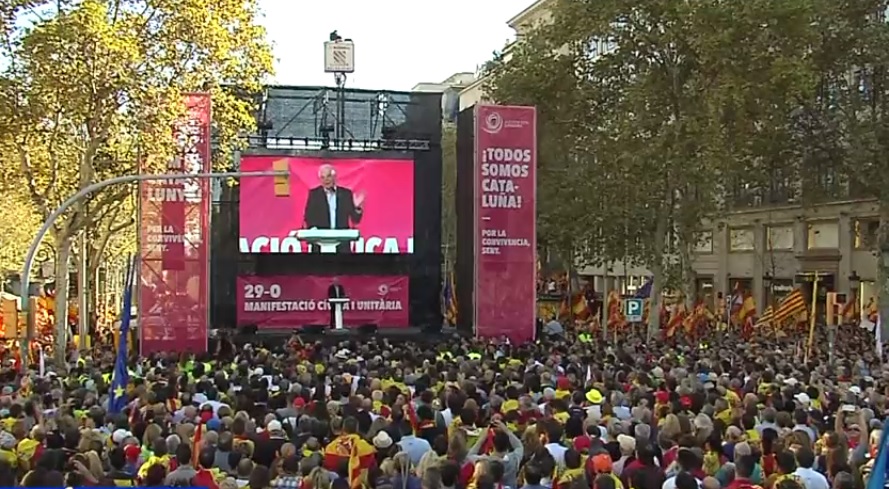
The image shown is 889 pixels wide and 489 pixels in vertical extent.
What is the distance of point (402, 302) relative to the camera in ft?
100.0

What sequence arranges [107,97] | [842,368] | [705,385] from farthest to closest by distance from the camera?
[107,97]
[842,368]
[705,385]

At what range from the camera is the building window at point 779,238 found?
49.8 m

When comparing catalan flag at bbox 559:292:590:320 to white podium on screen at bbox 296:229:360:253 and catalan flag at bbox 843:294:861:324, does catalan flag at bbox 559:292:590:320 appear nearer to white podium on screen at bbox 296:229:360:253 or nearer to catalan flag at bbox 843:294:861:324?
catalan flag at bbox 843:294:861:324

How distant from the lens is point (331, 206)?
94.9 ft

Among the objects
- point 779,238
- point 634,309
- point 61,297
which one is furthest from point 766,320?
point 779,238

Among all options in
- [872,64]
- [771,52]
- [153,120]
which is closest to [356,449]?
[153,120]

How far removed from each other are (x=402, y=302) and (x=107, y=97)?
9859 mm

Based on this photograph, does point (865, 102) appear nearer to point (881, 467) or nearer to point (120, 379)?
point (120, 379)

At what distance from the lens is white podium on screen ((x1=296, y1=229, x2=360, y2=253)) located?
94.1 feet

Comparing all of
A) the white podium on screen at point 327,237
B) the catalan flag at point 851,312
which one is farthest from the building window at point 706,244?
the white podium on screen at point 327,237

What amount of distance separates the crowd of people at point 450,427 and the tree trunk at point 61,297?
8.75 m

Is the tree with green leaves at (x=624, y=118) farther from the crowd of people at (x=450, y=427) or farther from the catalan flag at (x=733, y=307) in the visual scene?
the crowd of people at (x=450, y=427)

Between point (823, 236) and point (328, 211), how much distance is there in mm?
25740

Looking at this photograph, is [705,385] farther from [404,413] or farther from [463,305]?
[463,305]
